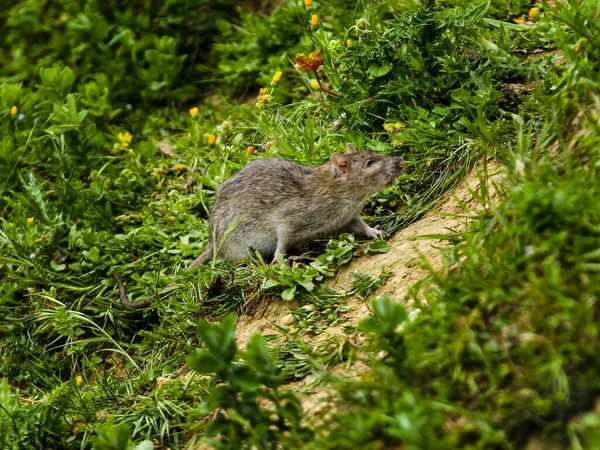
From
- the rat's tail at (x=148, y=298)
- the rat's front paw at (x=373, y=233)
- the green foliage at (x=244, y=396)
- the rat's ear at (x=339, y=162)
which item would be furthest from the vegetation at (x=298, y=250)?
the rat's ear at (x=339, y=162)

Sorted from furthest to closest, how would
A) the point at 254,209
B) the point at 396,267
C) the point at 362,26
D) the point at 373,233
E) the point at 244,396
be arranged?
the point at 362,26, the point at 254,209, the point at 373,233, the point at 396,267, the point at 244,396

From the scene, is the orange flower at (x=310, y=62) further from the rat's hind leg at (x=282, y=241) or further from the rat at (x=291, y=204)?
the rat's hind leg at (x=282, y=241)

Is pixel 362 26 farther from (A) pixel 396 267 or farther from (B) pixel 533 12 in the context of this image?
(A) pixel 396 267

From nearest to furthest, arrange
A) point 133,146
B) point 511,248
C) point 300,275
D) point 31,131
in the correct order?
point 511,248 → point 300,275 → point 31,131 → point 133,146

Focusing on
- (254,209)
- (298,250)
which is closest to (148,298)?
(254,209)

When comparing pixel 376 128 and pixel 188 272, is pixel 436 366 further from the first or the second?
pixel 376 128

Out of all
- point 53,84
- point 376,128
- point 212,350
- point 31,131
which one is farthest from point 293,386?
point 53,84
